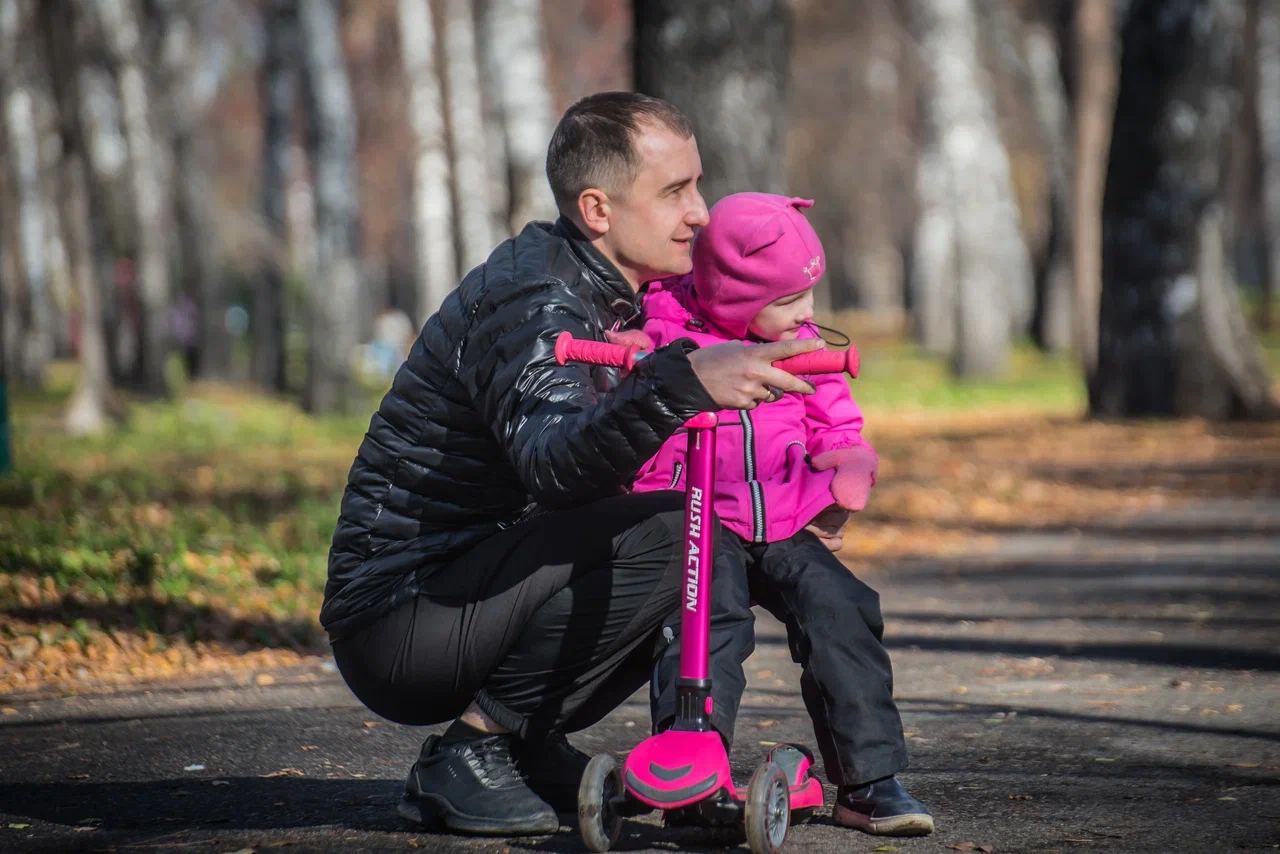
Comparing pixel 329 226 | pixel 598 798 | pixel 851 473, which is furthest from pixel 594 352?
pixel 329 226

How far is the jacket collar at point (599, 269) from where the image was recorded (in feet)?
11.7

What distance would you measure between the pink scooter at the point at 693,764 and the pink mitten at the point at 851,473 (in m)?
0.40

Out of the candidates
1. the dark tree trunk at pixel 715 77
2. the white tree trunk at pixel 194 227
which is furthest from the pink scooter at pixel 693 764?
the white tree trunk at pixel 194 227

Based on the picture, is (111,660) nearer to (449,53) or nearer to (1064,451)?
(1064,451)

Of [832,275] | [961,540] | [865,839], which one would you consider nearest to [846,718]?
[865,839]

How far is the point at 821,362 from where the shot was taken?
9.64 feet

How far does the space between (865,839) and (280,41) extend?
67.0 ft

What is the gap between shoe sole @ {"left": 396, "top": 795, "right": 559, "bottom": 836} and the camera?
3.62 m

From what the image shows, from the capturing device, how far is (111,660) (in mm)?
6160

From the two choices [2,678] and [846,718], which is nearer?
[846,718]

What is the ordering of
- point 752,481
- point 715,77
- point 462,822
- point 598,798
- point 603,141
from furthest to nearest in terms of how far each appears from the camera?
1. point 715,77
2. point 752,481
3. point 462,822
4. point 603,141
5. point 598,798

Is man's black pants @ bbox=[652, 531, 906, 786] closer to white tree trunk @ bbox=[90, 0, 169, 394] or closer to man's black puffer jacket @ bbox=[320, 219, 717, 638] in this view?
man's black puffer jacket @ bbox=[320, 219, 717, 638]

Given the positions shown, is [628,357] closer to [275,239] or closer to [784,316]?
[784,316]

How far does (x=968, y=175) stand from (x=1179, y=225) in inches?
358
